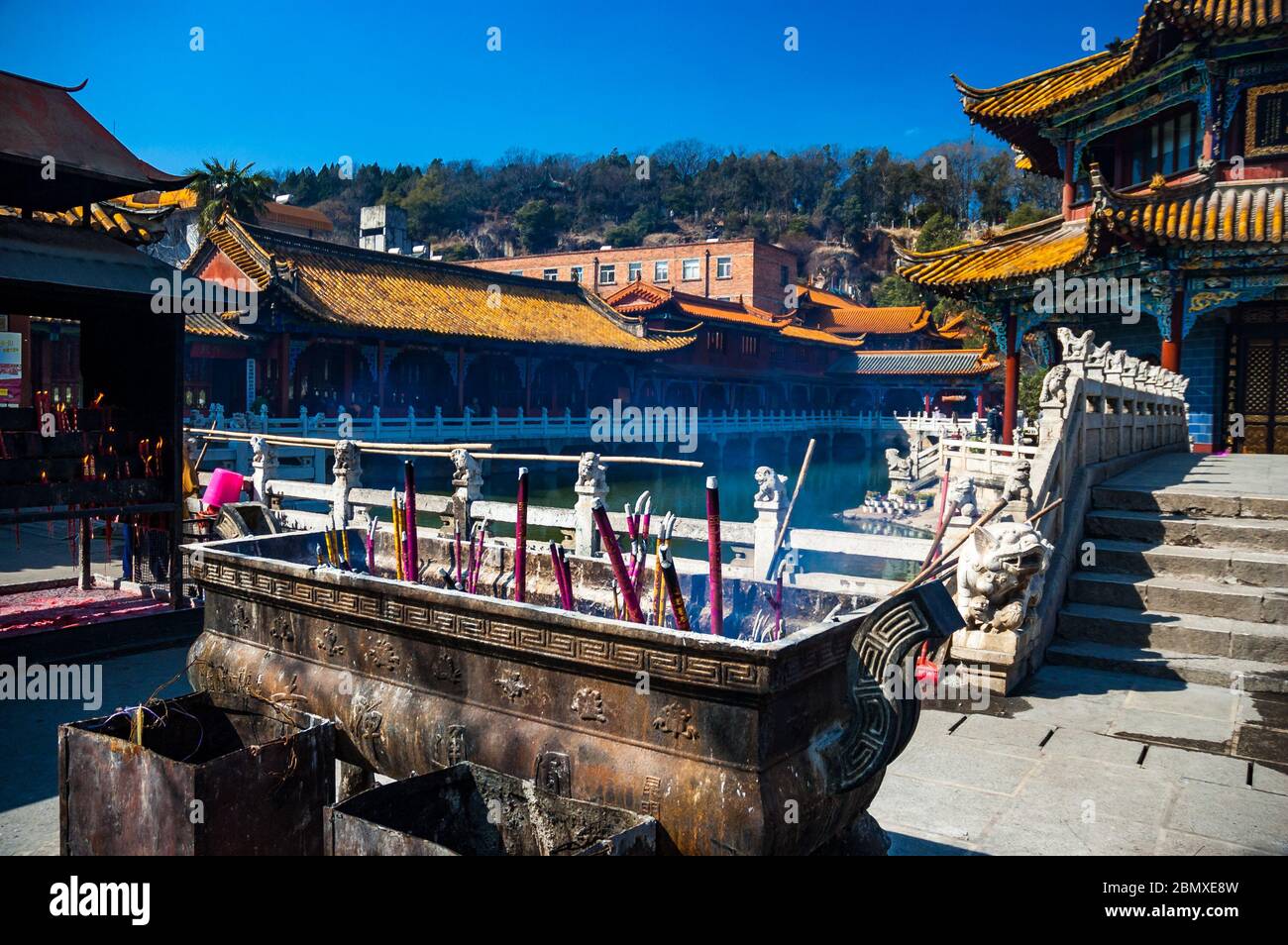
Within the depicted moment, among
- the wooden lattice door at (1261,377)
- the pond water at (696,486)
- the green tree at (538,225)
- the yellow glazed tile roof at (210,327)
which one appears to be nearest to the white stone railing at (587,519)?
the pond water at (696,486)

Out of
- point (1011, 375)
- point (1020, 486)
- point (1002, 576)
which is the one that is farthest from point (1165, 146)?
point (1002, 576)

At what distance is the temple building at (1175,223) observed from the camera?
1330cm

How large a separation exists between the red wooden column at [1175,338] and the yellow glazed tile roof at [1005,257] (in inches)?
61.1

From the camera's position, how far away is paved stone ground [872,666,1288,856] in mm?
4062

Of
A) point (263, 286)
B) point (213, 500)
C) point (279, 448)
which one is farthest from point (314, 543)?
point (263, 286)

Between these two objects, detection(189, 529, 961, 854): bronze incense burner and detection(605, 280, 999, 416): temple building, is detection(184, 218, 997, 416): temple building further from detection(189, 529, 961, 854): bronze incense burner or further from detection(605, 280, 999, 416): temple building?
detection(189, 529, 961, 854): bronze incense burner

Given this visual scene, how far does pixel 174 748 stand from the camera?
3516 millimetres

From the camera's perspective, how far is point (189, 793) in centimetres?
286

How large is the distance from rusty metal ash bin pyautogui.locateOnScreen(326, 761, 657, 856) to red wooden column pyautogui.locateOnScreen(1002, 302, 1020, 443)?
15195 millimetres

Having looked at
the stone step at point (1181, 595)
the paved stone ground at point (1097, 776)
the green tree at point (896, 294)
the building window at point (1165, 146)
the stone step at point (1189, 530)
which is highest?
the green tree at point (896, 294)

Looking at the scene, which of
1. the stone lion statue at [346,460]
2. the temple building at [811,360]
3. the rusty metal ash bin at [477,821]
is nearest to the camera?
the rusty metal ash bin at [477,821]

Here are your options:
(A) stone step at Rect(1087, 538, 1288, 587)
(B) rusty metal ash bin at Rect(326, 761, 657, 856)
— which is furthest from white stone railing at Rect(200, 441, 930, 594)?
(B) rusty metal ash bin at Rect(326, 761, 657, 856)

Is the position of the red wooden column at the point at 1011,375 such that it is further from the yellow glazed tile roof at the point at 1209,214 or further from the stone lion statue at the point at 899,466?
the stone lion statue at the point at 899,466

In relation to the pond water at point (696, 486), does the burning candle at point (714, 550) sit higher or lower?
higher
